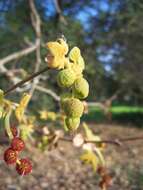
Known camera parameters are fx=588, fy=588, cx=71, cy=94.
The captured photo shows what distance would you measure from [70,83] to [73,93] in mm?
33

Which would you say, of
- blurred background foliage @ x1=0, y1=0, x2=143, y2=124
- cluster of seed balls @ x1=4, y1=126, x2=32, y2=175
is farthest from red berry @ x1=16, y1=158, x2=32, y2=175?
blurred background foliage @ x1=0, y1=0, x2=143, y2=124

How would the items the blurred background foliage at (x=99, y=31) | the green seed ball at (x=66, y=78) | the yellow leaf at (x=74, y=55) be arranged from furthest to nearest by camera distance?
the blurred background foliage at (x=99, y=31) → the yellow leaf at (x=74, y=55) → the green seed ball at (x=66, y=78)

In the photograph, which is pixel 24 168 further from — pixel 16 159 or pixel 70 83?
pixel 70 83

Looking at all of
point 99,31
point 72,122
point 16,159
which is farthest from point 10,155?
point 99,31

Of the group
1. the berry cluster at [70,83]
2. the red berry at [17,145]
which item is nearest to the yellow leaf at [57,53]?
the berry cluster at [70,83]

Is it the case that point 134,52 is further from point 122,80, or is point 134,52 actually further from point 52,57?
point 52,57

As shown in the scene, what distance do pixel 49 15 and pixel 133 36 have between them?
5.05 ft

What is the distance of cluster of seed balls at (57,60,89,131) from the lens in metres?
0.86

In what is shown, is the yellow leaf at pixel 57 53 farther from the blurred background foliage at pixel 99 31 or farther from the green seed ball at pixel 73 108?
the blurred background foliage at pixel 99 31

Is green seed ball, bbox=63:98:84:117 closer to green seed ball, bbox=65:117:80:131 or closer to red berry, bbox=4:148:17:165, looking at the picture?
green seed ball, bbox=65:117:80:131

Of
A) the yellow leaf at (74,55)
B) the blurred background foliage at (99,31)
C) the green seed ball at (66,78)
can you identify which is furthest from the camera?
the blurred background foliage at (99,31)

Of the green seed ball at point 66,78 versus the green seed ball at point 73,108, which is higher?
the green seed ball at point 66,78

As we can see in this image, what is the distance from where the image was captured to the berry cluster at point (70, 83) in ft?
2.83

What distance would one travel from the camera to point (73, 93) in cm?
89
